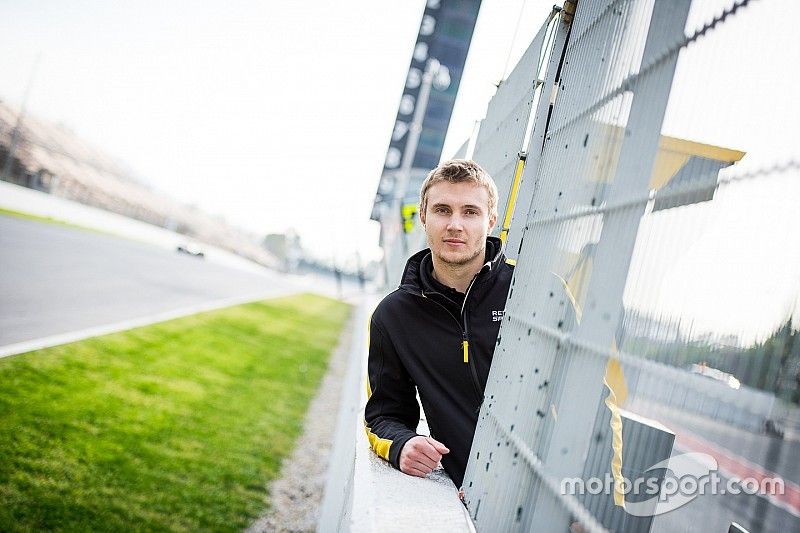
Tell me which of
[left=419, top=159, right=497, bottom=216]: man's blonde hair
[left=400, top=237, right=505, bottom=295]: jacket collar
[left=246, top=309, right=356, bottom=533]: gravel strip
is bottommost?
[left=246, top=309, right=356, bottom=533]: gravel strip

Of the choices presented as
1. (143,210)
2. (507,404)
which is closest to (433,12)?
(507,404)

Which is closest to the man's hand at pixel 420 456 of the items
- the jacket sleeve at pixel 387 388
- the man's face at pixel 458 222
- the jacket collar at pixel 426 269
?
the jacket sleeve at pixel 387 388

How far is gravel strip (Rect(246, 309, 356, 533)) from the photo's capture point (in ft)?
12.7

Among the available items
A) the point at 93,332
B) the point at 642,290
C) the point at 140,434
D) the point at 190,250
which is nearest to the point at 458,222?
the point at 642,290

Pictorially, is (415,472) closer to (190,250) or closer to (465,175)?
(465,175)

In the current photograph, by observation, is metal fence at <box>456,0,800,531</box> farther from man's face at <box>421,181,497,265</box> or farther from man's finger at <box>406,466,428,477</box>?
man's face at <box>421,181,497,265</box>

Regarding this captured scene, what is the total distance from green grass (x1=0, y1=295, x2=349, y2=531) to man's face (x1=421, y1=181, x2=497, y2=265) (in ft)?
8.88

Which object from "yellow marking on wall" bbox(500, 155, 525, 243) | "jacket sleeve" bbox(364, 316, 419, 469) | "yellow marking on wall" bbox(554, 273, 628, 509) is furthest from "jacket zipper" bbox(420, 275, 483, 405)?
"yellow marking on wall" bbox(554, 273, 628, 509)

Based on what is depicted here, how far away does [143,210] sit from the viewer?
54.5 metres

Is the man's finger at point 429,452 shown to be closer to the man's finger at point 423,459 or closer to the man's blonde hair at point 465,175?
the man's finger at point 423,459

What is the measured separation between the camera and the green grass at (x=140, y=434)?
3365 mm

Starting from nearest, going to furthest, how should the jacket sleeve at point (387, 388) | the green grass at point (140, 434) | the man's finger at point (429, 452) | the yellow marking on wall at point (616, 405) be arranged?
1. the yellow marking on wall at point (616, 405)
2. the man's finger at point (429, 452)
3. the jacket sleeve at point (387, 388)
4. the green grass at point (140, 434)

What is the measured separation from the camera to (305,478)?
4.80 meters

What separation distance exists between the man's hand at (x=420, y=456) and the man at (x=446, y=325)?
14 centimetres
